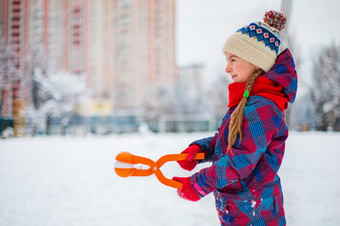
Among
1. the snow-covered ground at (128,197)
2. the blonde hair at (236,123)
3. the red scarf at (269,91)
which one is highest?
the red scarf at (269,91)

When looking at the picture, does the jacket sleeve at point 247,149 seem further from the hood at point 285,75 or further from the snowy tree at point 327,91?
the snowy tree at point 327,91

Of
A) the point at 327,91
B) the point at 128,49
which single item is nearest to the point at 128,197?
the point at 327,91

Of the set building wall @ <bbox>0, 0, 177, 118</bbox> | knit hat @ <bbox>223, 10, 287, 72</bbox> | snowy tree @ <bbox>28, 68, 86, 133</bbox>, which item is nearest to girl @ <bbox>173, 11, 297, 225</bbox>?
knit hat @ <bbox>223, 10, 287, 72</bbox>

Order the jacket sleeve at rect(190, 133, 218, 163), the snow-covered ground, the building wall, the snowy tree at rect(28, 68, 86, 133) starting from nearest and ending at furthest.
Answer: the jacket sleeve at rect(190, 133, 218, 163) → the snow-covered ground → the snowy tree at rect(28, 68, 86, 133) → the building wall

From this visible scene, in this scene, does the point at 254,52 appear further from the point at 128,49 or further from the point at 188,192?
the point at 128,49

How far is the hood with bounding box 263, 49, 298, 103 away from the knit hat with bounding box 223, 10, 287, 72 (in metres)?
0.03

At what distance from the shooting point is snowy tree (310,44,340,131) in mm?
2209

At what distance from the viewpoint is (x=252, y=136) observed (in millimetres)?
622

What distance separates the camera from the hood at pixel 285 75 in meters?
0.67

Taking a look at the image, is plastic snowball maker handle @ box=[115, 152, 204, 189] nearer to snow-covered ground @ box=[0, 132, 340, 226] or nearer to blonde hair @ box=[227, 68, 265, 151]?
blonde hair @ box=[227, 68, 265, 151]

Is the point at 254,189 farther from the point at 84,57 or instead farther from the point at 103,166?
the point at 84,57

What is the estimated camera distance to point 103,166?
3.71 meters

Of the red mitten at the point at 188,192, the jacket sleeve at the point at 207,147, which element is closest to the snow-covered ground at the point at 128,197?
the jacket sleeve at the point at 207,147

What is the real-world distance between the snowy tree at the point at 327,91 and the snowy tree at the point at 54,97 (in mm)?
8053
